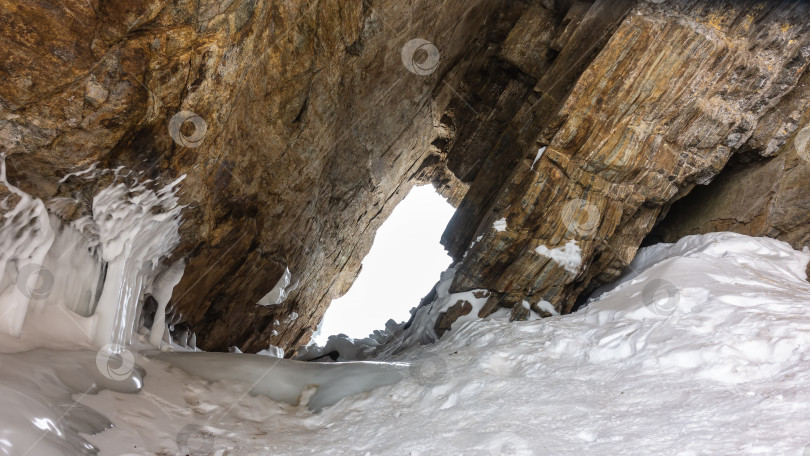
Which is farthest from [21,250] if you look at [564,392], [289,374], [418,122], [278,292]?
[418,122]

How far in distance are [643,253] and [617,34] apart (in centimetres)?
481

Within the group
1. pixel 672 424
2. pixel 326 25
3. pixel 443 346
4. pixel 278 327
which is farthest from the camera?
pixel 278 327

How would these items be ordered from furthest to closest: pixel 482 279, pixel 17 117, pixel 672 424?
pixel 482 279
pixel 17 117
pixel 672 424

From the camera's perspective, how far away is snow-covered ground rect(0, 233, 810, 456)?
423cm

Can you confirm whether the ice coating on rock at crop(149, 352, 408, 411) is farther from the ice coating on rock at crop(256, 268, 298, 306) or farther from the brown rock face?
the brown rock face

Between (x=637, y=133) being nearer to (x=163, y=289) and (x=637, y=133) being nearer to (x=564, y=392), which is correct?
(x=564, y=392)

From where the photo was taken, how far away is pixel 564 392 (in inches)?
215

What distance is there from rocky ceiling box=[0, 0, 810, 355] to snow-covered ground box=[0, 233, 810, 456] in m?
2.45

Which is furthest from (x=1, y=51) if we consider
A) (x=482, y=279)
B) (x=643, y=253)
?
(x=643, y=253)

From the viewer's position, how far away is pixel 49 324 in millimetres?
5648

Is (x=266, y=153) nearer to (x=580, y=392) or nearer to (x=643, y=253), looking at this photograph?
(x=580, y=392)

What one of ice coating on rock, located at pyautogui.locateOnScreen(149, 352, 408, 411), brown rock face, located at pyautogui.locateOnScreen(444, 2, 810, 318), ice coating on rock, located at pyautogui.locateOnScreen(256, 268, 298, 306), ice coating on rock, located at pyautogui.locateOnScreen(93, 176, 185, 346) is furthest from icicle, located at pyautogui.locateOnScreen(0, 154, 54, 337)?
brown rock face, located at pyautogui.locateOnScreen(444, 2, 810, 318)

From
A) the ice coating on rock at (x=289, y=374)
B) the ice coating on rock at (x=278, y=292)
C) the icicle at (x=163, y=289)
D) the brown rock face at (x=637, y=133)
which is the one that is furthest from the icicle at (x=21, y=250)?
the brown rock face at (x=637, y=133)

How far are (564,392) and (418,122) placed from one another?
30.2 feet
